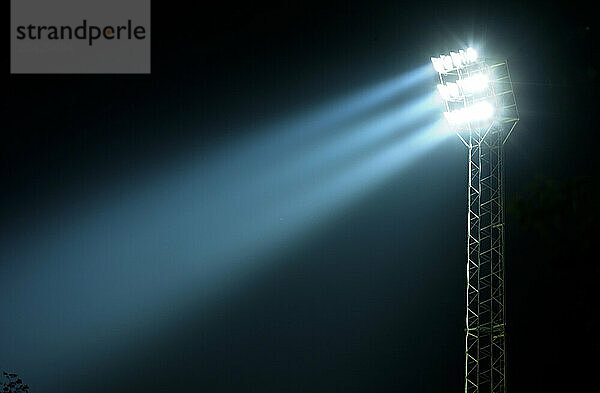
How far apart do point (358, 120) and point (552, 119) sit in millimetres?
4760

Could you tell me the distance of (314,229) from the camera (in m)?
19.5

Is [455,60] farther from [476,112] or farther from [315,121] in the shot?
[315,121]

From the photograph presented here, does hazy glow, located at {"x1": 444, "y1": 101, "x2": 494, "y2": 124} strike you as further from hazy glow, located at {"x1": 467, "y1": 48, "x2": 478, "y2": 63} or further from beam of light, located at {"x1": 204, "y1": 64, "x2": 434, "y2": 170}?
beam of light, located at {"x1": 204, "y1": 64, "x2": 434, "y2": 170}

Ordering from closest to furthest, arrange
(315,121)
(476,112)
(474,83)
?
(476,112), (474,83), (315,121)

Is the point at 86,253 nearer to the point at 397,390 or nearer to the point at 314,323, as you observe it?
the point at 314,323

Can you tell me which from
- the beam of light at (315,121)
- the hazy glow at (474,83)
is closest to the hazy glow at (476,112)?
the hazy glow at (474,83)

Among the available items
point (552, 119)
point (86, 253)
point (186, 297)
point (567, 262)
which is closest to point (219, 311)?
point (186, 297)

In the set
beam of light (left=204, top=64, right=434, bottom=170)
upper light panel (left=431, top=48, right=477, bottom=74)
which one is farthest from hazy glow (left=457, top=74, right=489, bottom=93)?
beam of light (left=204, top=64, right=434, bottom=170)

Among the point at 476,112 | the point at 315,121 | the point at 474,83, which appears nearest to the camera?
the point at 476,112

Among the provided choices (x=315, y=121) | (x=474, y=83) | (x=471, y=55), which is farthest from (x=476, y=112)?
(x=315, y=121)

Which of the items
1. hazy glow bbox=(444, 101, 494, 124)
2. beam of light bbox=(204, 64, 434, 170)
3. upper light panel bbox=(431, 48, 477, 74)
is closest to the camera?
hazy glow bbox=(444, 101, 494, 124)

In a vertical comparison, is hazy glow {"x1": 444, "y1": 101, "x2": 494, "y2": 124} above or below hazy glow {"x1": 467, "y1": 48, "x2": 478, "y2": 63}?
below

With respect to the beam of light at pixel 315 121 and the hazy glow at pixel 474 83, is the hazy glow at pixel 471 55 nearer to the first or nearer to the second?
the hazy glow at pixel 474 83

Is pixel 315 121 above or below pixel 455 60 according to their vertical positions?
above
